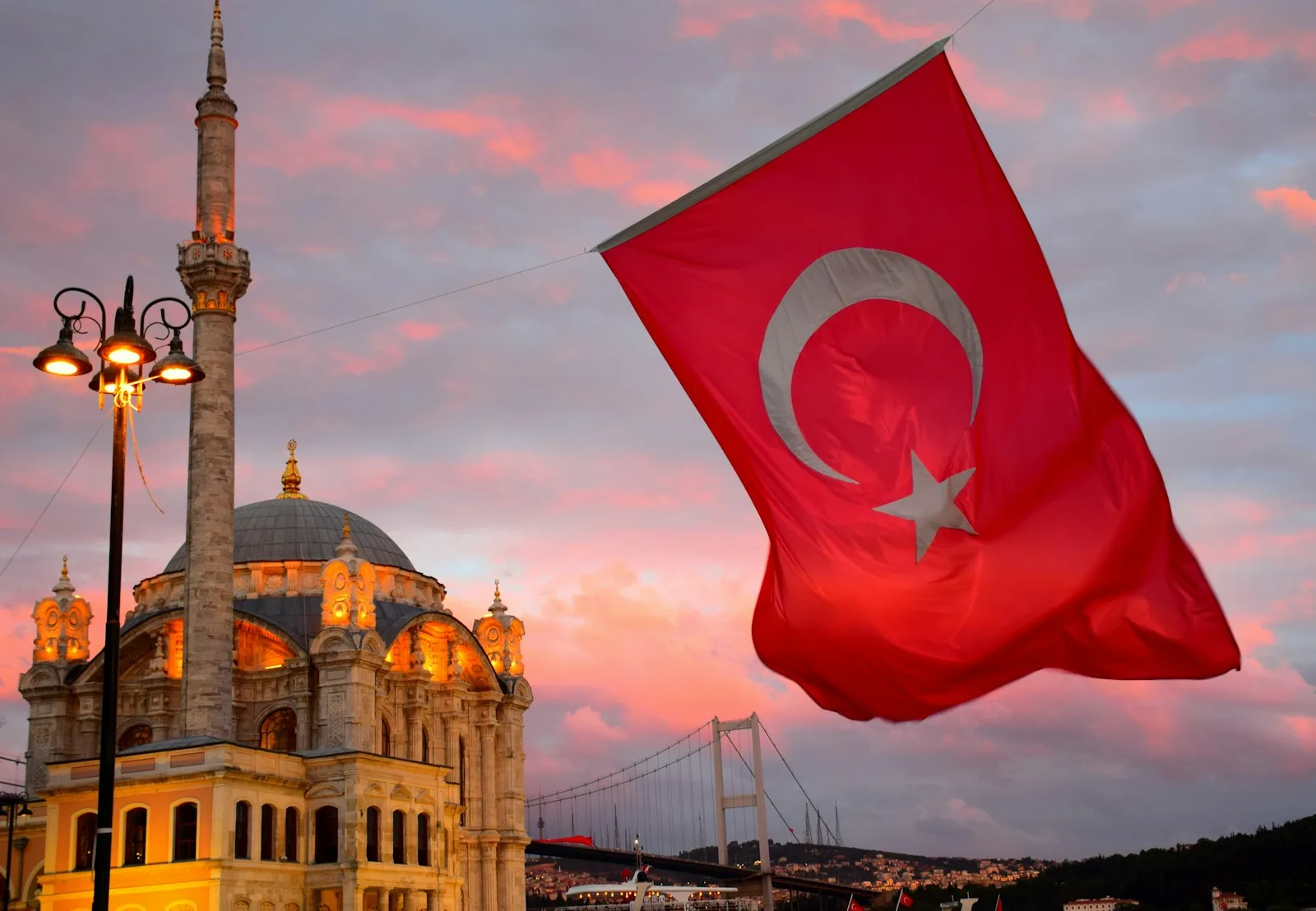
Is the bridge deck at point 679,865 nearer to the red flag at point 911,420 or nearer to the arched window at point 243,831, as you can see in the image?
the arched window at point 243,831

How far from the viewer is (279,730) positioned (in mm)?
53500

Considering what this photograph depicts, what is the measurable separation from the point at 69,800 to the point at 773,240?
4034cm

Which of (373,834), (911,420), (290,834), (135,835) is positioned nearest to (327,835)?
(290,834)

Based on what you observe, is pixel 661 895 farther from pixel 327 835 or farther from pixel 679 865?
pixel 327 835

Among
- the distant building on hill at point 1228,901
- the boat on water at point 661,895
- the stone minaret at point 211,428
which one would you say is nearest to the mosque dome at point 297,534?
the stone minaret at point 211,428

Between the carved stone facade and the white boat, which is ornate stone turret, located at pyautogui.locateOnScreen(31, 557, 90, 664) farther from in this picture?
the white boat

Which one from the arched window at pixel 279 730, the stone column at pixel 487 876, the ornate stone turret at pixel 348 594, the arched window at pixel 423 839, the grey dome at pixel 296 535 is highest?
the grey dome at pixel 296 535

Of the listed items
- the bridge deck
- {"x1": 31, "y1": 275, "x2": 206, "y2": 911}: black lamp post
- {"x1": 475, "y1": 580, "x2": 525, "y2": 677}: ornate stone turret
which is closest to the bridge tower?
the bridge deck

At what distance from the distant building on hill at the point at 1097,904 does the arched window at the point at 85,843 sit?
67013mm

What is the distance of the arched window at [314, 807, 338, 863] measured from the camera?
46.6 m

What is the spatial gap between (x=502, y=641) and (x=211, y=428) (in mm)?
21625

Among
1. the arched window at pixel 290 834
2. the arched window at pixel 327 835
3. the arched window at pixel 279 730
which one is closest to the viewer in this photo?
the arched window at pixel 290 834

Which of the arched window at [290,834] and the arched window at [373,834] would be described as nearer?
the arched window at [290,834]

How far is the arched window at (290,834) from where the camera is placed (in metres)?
45.9
